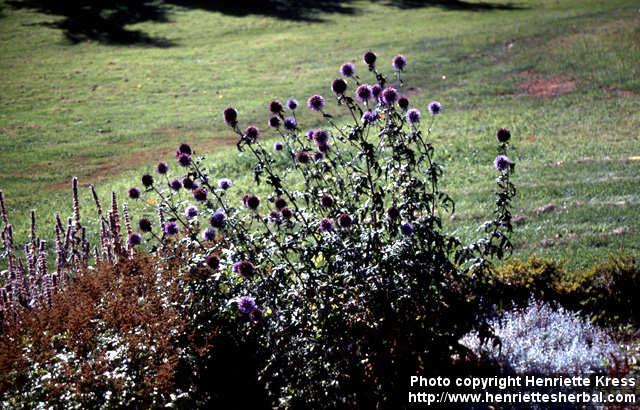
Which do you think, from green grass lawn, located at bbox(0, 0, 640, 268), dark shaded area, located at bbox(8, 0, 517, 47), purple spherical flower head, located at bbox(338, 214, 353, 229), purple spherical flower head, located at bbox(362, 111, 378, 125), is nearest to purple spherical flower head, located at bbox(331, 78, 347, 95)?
purple spherical flower head, located at bbox(362, 111, 378, 125)

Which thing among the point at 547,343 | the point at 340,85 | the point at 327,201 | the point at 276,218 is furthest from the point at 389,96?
the point at 547,343

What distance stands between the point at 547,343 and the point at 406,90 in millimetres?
17219

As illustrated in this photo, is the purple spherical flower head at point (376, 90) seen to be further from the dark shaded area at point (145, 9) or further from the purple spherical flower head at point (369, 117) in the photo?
the dark shaded area at point (145, 9)

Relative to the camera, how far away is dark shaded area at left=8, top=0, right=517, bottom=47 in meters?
35.1

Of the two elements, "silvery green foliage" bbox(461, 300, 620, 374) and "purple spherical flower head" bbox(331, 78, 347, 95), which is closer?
"silvery green foliage" bbox(461, 300, 620, 374)

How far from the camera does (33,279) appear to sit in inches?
275

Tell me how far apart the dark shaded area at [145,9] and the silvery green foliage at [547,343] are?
30701 mm

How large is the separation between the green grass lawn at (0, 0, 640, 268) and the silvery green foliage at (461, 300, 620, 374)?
2.15 metres

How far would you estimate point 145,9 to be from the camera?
39.5 m

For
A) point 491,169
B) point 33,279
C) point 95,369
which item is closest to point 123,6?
point 491,169

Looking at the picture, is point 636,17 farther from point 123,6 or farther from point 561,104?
point 123,6

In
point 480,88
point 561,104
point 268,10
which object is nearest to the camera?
point 561,104

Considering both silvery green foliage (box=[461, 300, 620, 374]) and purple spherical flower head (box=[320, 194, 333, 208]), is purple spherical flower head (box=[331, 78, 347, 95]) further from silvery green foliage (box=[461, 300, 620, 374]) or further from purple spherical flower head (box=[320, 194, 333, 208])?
silvery green foliage (box=[461, 300, 620, 374])

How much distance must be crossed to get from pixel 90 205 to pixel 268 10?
27.7 metres
